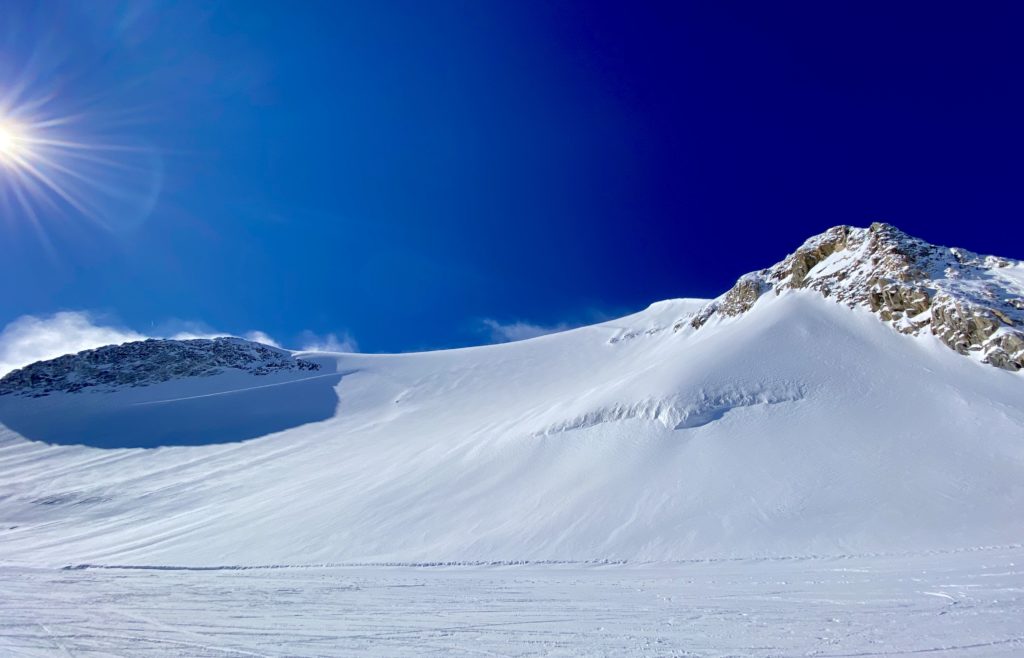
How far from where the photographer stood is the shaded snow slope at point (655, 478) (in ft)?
43.3

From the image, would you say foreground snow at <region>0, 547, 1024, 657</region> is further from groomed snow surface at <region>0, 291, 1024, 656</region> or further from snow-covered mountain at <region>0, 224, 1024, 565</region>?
snow-covered mountain at <region>0, 224, 1024, 565</region>

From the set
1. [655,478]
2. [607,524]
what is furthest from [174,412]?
[655,478]

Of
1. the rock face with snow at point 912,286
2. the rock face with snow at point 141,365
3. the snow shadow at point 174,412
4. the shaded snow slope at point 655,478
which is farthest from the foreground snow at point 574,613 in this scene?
the rock face with snow at point 141,365

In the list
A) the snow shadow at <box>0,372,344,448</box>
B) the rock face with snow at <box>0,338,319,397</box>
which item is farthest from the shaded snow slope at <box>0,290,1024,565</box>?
the rock face with snow at <box>0,338,319,397</box>

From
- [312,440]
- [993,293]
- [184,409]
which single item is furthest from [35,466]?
[993,293]

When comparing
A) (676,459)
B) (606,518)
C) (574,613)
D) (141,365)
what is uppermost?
(141,365)

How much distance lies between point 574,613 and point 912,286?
1080 inches

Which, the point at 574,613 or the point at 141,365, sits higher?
the point at 141,365

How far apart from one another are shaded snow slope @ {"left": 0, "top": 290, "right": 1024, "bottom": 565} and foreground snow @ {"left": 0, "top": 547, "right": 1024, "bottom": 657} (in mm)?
2588

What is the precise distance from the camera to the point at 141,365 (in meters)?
60.1

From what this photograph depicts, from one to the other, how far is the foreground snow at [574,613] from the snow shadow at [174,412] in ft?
103

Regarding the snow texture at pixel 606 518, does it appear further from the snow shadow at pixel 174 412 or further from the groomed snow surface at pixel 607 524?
the snow shadow at pixel 174 412

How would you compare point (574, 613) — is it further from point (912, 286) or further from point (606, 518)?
point (912, 286)

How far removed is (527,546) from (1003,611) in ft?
32.3
